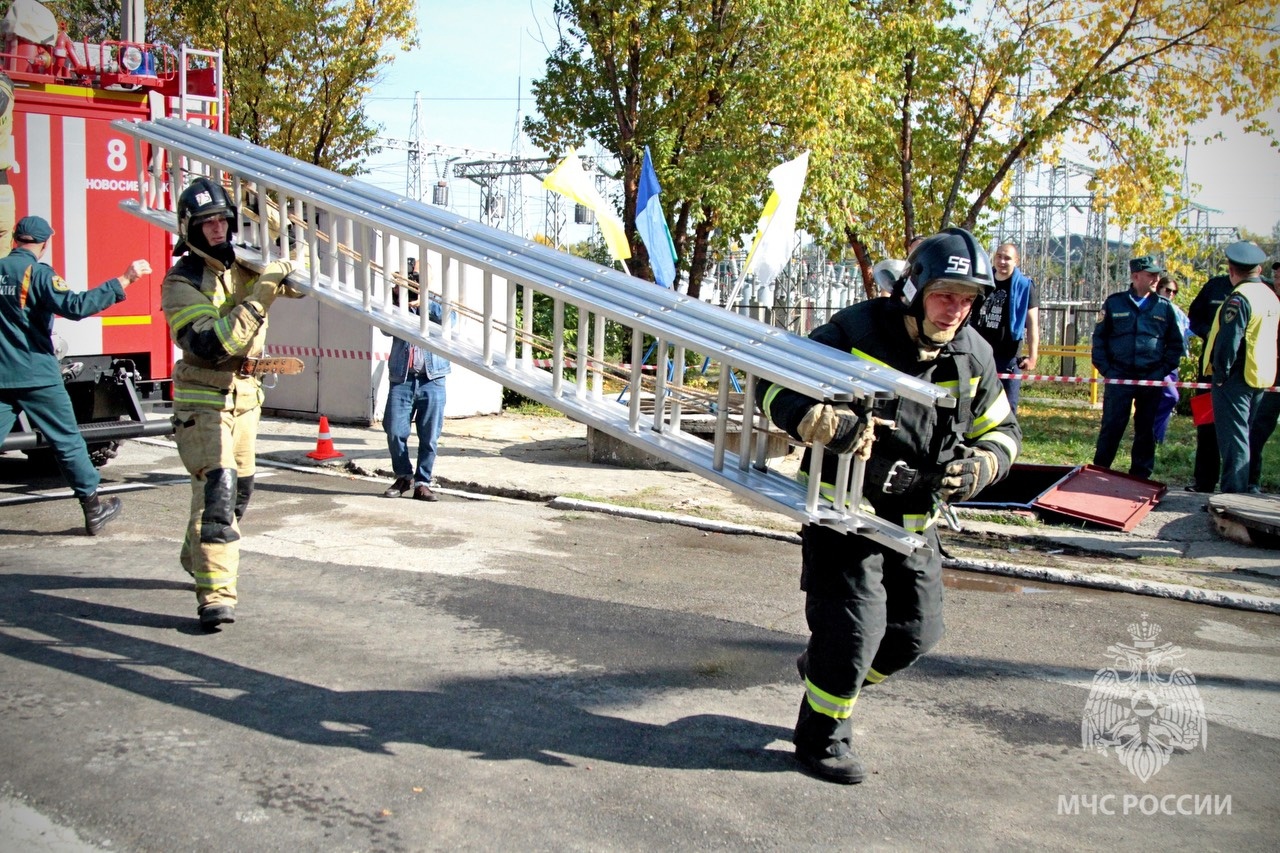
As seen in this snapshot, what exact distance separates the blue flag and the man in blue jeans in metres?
1.98

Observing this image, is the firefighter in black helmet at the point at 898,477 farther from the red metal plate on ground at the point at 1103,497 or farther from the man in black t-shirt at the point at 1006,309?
the man in black t-shirt at the point at 1006,309

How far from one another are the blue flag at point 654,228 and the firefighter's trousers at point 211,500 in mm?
4761

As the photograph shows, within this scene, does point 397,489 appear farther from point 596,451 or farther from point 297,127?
point 297,127

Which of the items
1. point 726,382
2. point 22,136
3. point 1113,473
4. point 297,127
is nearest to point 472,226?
point 726,382

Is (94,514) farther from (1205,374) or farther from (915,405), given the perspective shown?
(1205,374)

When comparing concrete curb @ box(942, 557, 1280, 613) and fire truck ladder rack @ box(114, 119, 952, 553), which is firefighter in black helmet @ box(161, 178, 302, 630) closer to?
fire truck ladder rack @ box(114, 119, 952, 553)

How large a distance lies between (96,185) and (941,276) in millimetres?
7165

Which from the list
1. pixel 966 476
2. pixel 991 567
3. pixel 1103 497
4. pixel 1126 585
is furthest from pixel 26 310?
pixel 1103 497

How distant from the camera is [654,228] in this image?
9227 millimetres

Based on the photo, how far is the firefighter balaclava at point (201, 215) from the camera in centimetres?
489

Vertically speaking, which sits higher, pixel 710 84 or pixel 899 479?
pixel 710 84

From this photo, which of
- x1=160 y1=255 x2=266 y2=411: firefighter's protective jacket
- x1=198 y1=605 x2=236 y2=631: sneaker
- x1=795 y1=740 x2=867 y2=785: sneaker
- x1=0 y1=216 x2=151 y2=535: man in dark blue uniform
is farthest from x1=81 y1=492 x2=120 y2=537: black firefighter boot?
x1=795 y1=740 x2=867 y2=785: sneaker

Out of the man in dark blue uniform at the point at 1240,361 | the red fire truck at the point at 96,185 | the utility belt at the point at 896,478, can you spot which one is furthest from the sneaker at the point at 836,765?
the red fire truck at the point at 96,185

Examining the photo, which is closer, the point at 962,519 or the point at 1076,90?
the point at 962,519
